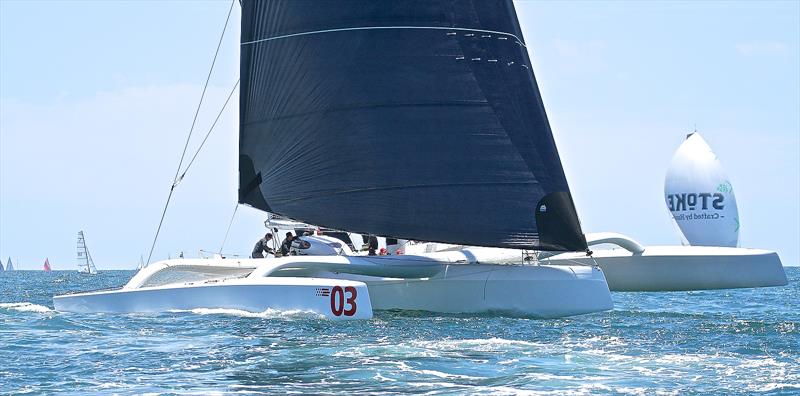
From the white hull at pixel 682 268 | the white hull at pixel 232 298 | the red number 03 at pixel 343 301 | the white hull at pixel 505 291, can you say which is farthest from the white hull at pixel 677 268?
the white hull at pixel 232 298

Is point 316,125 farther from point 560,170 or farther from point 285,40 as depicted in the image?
point 560,170

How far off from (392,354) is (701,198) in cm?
3213

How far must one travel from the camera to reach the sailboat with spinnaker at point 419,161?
1496 centimetres

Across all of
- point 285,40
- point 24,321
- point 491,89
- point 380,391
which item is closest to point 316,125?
point 285,40

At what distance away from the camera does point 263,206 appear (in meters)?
16.2

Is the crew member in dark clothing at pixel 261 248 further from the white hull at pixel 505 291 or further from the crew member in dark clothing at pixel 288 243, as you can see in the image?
the white hull at pixel 505 291

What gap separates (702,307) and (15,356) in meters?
12.4

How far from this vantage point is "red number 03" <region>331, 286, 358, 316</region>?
13750 millimetres

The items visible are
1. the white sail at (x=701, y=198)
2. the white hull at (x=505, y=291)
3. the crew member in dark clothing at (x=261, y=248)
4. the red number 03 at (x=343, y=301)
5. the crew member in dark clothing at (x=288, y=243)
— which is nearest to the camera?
the red number 03 at (x=343, y=301)

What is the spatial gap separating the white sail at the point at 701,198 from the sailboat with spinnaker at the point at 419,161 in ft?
83.9

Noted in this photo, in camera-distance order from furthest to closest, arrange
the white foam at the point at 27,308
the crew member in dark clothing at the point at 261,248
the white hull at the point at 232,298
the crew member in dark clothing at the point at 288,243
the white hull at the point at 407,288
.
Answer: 1. the crew member in dark clothing at the point at 261,248
2. the crew member in dark clothing at the point at 288,243
3. the white foam at the point at 27,308
4. the white hull at the point at 407,288
5. the white hull at the point at 232,298

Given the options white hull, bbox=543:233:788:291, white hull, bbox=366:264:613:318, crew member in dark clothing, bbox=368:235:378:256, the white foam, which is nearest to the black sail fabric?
white hull, bbox=366:264:613:318

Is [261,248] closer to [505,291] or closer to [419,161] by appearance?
[419,161]

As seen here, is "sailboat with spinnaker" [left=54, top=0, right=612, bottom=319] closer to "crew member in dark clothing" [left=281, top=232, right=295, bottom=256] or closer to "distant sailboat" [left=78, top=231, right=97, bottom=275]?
"crew member in dark clothing" [left=281, top=232, right=295, bottom=256]
